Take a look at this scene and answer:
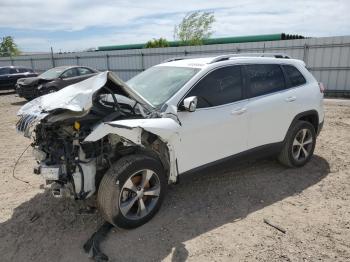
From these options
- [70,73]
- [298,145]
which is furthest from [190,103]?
[70,73]

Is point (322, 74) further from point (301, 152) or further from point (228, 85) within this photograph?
point (228, 85)

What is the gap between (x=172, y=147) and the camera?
3631 mm

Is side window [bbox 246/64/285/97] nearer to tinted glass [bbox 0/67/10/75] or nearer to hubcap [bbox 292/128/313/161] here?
hubcap [bbox 292/128/313/161]

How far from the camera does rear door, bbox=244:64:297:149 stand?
4.43 meters

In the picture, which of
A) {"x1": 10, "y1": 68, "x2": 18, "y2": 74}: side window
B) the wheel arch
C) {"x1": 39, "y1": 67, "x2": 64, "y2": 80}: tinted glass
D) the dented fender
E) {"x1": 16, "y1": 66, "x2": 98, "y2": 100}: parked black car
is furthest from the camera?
{"x1": 10, "y1": 68, "x2": 18, "y2": 74}: side window

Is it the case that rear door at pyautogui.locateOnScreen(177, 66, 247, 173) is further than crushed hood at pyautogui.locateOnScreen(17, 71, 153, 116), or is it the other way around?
rear door at pyautogui.locateOnScreen(177, 66, 247, 173)

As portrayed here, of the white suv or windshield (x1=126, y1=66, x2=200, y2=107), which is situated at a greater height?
windshield (x1=126, y1=66, x2=200, y2=107)

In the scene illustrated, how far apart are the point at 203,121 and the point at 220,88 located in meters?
0.57

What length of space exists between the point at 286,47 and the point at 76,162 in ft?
45.3

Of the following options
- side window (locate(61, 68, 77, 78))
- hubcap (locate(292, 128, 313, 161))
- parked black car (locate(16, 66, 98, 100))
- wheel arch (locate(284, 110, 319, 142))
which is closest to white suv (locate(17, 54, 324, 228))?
wheel arch (locate(284, 110, 319, 142))

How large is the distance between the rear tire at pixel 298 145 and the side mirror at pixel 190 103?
2061mm

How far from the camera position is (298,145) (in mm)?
5207

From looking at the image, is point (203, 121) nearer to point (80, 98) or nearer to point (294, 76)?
point (80, 98)

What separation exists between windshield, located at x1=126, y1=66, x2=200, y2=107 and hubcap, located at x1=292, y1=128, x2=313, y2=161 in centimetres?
217
